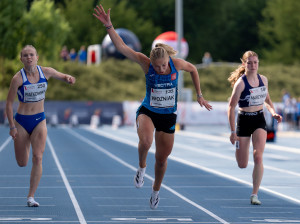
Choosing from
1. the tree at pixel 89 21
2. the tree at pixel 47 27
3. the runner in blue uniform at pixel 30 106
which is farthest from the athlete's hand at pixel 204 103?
the tree at pixel 89 21

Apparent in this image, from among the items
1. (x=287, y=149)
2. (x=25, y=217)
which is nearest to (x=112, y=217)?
(x=25, y=217)

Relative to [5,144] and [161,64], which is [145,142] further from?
[5,144]

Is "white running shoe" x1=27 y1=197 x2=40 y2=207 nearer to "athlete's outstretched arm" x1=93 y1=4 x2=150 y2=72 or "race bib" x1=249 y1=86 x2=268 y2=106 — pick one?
"athlete's outstretched arm" x1=93 y1=4 x2=150 y2=72

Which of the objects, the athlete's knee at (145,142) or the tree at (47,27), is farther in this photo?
the tree at (47,27)

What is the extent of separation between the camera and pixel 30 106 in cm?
1119

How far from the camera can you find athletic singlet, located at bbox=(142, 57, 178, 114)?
34.2 ft

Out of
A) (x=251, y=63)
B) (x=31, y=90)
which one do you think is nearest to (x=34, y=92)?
(x=31, y=90)

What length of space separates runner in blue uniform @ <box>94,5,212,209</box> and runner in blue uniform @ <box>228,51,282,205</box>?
3.91 ft

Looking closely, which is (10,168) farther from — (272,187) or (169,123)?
(169,123)

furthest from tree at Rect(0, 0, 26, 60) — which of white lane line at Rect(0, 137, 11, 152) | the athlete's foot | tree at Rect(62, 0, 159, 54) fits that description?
the athlete's foot

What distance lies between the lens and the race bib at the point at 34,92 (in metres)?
11.0

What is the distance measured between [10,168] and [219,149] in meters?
9.46

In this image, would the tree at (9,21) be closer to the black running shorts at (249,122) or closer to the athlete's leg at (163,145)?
the black running shorts at (249,122)

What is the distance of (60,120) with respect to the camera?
46.9m
